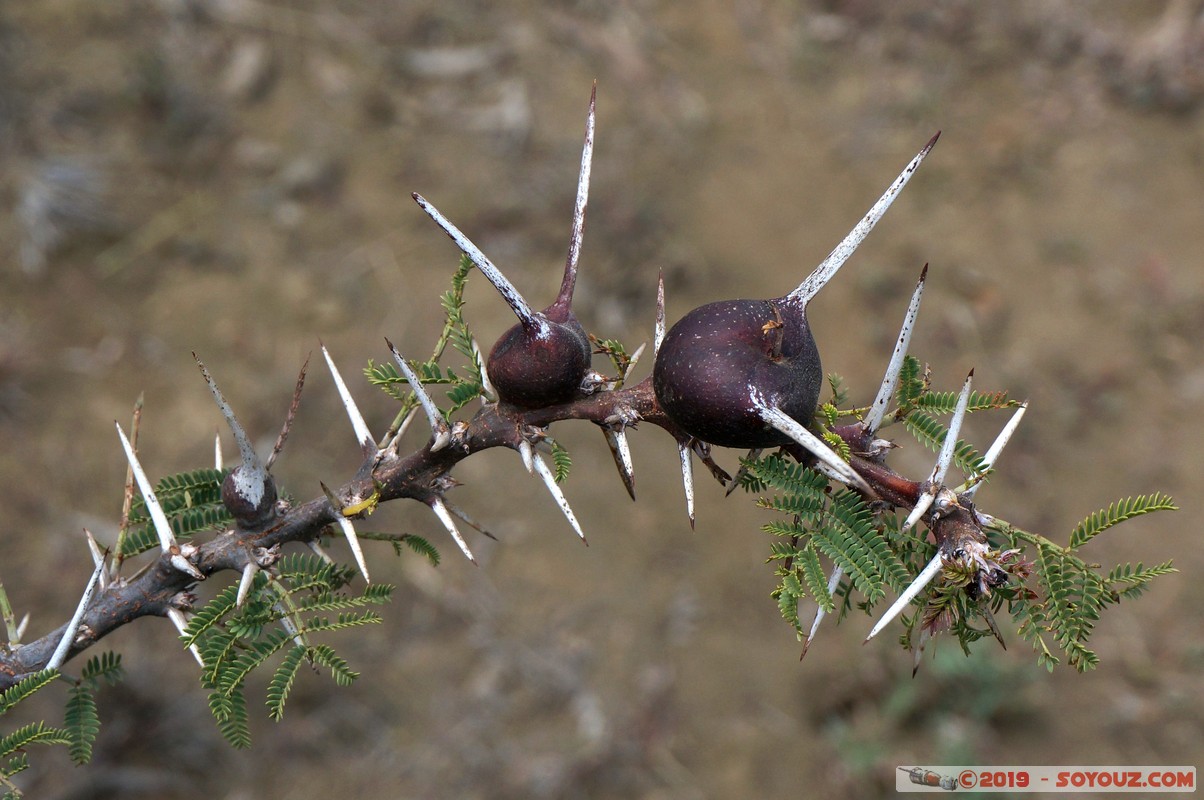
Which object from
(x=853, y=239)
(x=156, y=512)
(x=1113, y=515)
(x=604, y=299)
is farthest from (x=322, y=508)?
(x=604, y=299)

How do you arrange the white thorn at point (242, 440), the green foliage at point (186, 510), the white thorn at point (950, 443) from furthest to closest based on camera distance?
the green foliage at point (186, 510), the white thorn at point (242, 440), the white thorn at point (950, 443)

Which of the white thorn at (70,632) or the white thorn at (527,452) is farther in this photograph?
the white thorn at (70,632)


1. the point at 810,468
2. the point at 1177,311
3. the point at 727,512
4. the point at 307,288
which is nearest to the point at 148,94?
the point at 307,288

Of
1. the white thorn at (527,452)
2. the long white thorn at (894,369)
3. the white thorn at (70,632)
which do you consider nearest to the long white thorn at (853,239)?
the long white thorn at (894,369)

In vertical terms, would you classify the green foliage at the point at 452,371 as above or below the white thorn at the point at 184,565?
above

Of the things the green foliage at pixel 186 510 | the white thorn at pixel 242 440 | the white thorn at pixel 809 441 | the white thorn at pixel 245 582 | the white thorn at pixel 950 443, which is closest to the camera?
the white thorn at pixel 809 441

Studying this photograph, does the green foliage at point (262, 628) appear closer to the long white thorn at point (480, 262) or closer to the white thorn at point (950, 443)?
the long white thorn at point (480, 262)
